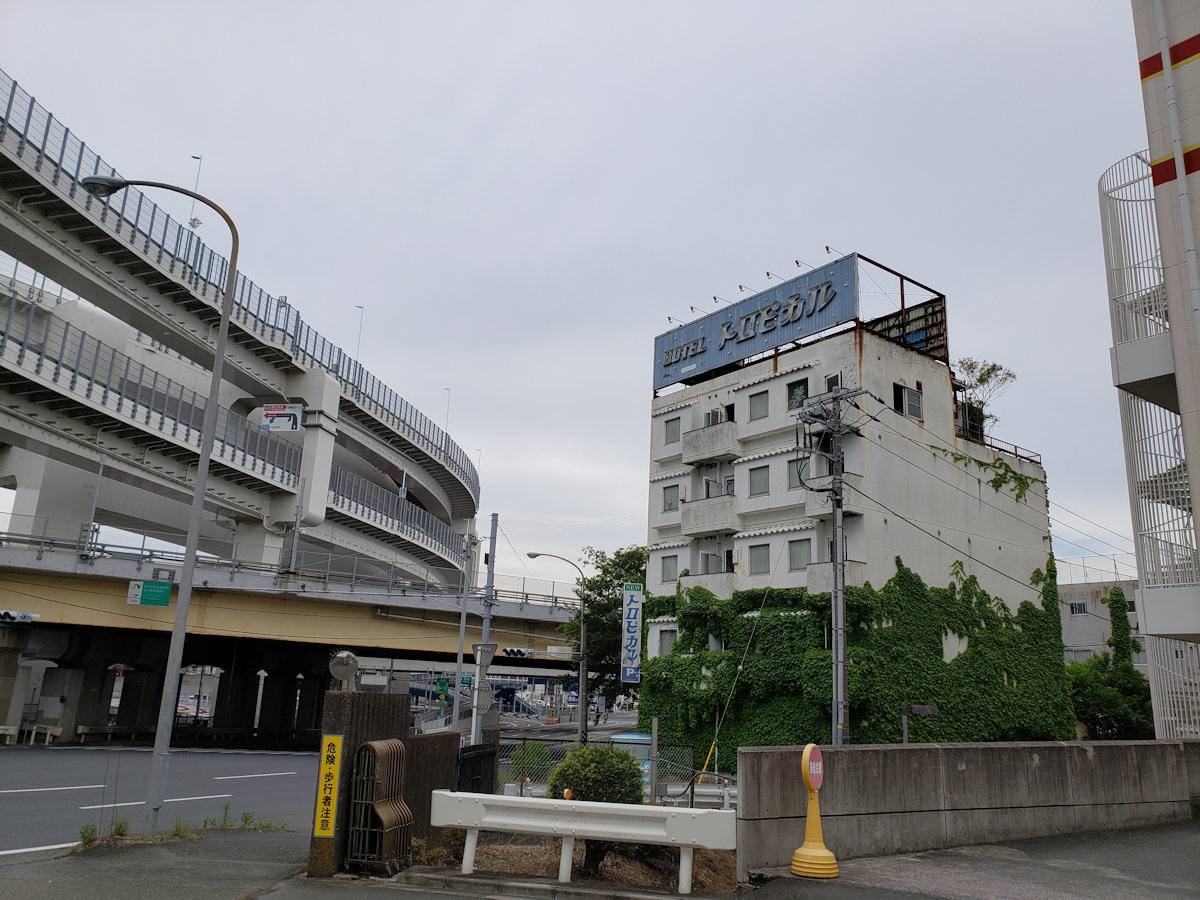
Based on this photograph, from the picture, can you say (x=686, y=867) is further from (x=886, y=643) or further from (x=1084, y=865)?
(x=886, y=643)

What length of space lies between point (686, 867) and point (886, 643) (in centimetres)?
2537

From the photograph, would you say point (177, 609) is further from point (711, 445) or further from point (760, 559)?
point (711, 445)

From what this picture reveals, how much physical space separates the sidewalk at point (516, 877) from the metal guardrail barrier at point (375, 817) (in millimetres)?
250

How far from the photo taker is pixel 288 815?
50.9ft

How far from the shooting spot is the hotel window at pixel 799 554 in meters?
33.8

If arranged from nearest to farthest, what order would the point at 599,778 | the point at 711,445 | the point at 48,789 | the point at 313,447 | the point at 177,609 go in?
the point at 599,778, the point at 177,609, the point at 48,789, the point at 711,445, the point at 313,447

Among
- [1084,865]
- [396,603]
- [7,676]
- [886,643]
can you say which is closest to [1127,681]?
[886,643]

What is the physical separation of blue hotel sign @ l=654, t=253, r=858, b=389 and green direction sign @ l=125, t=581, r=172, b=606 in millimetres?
24127

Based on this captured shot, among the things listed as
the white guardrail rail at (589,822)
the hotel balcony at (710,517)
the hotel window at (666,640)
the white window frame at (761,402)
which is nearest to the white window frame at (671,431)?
the hotel balcony at (710,517)

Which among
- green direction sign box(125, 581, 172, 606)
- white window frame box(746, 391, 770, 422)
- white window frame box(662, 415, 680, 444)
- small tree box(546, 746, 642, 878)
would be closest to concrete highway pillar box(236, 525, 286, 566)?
green direction sign box(125, 581, 172, 606)

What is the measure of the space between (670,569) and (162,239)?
85.9 ft

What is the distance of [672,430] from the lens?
41.8m

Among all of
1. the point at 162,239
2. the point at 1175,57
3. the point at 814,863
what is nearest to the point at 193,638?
the point at 162,239

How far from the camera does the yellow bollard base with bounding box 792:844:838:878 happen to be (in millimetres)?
8953
